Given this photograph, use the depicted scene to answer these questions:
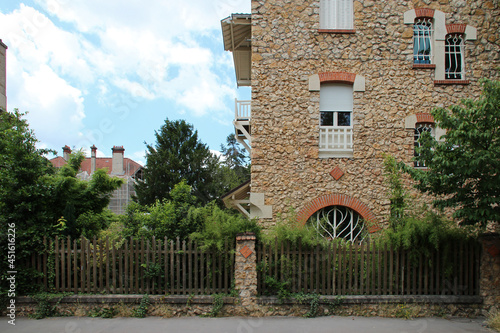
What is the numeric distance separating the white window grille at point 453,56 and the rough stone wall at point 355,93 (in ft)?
0.82

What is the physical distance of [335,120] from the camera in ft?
34.7

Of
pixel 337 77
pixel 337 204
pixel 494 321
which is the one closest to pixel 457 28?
pixel 337 77

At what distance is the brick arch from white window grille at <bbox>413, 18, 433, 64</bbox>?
4.71 metres

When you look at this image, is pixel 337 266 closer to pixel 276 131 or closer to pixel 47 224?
pixel 276 131

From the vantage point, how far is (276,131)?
10.4 metres

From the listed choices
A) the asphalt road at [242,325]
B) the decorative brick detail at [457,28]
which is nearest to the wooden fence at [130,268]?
the asphalt road at [242,325]

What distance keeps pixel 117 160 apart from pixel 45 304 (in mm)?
25858

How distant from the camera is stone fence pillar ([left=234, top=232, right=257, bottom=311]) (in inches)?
299

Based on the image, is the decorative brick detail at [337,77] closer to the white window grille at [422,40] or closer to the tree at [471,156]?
the white window grille at [422,40]

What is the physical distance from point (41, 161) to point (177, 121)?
64.1ft

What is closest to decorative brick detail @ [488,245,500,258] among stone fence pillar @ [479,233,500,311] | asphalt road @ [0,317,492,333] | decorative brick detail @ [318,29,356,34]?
stone fence pillar @ [479,233,500,311]

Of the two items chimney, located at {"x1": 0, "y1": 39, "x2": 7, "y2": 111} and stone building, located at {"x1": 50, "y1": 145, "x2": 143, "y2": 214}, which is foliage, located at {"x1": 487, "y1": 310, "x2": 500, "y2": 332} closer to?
chimney, located at {"x1": 0, "y1": 39, "x2": 7, "y2": 111}

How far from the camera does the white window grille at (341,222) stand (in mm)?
10234

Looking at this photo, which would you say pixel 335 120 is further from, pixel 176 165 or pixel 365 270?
pixel 176 165
